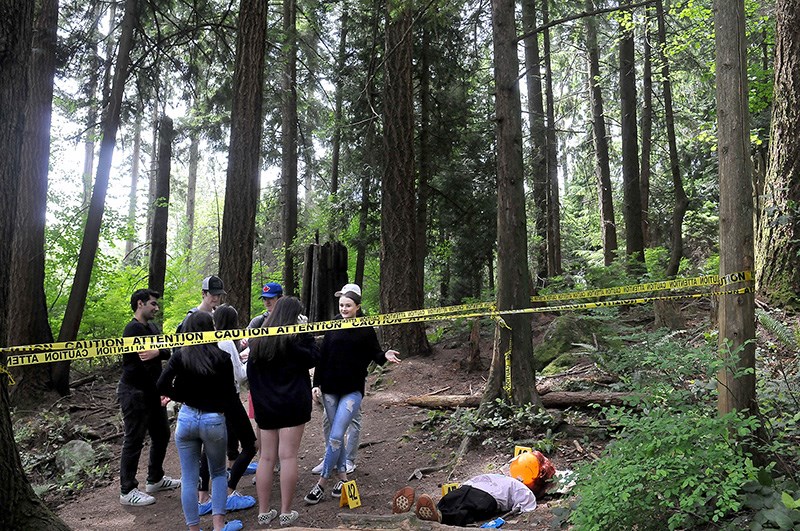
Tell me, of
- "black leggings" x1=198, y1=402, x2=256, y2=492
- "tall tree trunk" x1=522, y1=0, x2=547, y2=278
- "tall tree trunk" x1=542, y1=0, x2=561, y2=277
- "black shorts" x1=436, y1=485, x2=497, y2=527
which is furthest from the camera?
"tall tree trunk" x1=542, y1=0, x2=561, y2=277

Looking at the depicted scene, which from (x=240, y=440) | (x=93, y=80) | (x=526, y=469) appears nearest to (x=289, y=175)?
(x=93, y=80)

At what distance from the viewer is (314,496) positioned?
5777 millimetres

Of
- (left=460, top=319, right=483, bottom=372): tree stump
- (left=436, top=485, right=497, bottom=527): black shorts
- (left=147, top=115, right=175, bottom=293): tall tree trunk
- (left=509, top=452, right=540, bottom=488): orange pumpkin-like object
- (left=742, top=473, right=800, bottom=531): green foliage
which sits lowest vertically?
(left=436, top=485, right=497, bottom=527): black shorts

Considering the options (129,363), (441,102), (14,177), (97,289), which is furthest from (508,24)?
(97,289)

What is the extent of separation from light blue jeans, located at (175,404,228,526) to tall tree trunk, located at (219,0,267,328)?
17.2ft

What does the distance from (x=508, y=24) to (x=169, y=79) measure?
12652 millimetres

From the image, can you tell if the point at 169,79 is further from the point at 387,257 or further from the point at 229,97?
the point at 387,257

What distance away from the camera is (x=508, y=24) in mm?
6953

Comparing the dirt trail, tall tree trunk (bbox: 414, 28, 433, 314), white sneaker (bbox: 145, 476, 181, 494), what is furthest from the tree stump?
white sneaker (bbox: 145, 476, 181, 494)

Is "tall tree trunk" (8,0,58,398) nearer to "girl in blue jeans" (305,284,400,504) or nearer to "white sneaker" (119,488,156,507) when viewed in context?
"white sneaker" (119,488,156,507)

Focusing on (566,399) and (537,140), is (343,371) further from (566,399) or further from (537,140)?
(537,140)

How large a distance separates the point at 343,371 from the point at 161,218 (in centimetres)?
1236

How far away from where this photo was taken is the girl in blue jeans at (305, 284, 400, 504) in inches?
232

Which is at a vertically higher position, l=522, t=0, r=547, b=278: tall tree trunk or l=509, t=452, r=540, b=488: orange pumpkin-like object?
l=522, t=0, r=547, b=278: tall tree trunk
